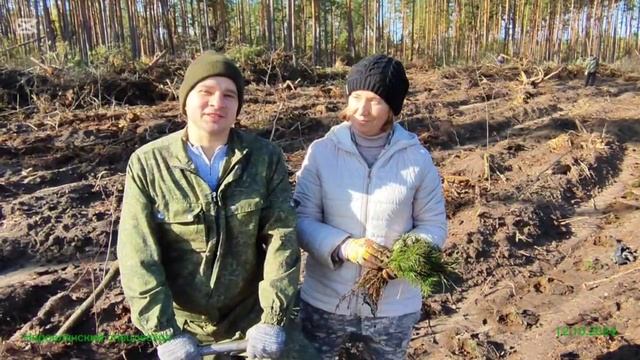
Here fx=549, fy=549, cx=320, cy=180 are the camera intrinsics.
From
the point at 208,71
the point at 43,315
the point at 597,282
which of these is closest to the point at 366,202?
the point at 208,71

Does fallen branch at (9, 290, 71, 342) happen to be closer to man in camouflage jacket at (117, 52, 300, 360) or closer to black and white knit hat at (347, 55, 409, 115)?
man in camouflage jacket at (117, 52, 300, 360)

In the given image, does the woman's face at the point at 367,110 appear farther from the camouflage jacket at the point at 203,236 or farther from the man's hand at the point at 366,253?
the man's hand at the point at 366,253

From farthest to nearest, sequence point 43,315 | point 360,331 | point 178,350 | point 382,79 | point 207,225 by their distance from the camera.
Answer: point 43,315 → point 360,331 → point 382,79 → point 207,225 → point 178,350

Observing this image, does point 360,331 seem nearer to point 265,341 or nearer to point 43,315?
point 265,341

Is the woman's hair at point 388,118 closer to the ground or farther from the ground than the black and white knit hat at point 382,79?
closer to the ground

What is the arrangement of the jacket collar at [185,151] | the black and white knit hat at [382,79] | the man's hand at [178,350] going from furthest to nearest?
the black and white knit hat at [382,79], the jacket collar at [185,151], the man's hand at [178,350]

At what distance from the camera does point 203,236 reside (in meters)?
1.84

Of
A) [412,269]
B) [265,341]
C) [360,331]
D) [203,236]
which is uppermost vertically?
[203,236]

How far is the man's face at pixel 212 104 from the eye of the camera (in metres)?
1.81

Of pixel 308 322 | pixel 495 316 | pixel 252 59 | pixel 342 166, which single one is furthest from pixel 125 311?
pixel 252 59

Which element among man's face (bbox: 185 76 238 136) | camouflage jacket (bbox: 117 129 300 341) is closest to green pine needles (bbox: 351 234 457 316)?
camouflage jacket (bbox: 117 129 300 341)

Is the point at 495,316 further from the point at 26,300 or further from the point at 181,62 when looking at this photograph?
the point at 181,62

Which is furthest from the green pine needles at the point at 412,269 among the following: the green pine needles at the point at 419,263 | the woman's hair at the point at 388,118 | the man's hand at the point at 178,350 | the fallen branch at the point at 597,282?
the fallen branch at the point at 597,282

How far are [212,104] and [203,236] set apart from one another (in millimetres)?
441
